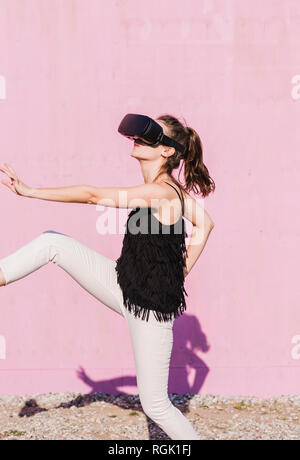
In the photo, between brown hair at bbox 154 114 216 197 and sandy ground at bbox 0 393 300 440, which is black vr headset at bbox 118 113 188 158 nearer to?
brown hair at bbox 154 114 216 197

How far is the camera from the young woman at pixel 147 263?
12.3 feet

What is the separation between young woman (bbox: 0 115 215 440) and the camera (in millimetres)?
3742

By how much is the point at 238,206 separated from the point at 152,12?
1.73 meters

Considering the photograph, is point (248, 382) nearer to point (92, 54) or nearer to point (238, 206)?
point (238, 206)

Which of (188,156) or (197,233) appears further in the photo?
(197,233)

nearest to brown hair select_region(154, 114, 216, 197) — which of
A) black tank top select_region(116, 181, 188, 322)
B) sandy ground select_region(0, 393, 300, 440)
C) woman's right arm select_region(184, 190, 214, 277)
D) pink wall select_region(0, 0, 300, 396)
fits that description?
woman's right arm select_region(184, 190, 214, 277)

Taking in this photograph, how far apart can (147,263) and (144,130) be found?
0.72 metres

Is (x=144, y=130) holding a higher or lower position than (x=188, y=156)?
higher

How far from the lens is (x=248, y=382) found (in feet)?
20.2

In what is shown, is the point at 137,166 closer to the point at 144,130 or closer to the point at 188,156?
the point at 188,156

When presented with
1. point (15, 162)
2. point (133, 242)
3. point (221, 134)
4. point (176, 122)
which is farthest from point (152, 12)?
point (133, 242)

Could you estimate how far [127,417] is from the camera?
18.5ft

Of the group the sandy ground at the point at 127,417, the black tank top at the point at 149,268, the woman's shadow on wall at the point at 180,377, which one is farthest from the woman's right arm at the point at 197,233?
the woman's shadow on wall at the point at 180,377

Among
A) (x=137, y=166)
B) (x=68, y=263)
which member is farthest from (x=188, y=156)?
(x=137, y=166)
